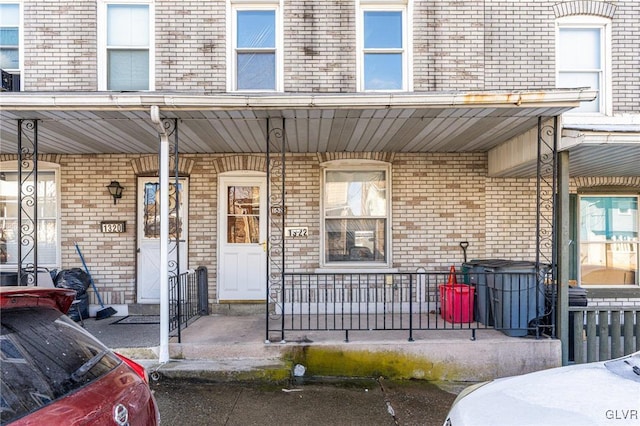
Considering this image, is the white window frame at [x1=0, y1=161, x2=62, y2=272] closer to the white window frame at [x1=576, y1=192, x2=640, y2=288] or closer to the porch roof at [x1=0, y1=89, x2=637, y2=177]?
the porch roof at [x1=0, y1=89, x2=637, y2=177]

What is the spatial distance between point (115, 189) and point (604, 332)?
7329 millimetres

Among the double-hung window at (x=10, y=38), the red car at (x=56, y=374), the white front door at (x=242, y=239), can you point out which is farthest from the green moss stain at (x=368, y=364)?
the double-hung window at (x=10, y=38)

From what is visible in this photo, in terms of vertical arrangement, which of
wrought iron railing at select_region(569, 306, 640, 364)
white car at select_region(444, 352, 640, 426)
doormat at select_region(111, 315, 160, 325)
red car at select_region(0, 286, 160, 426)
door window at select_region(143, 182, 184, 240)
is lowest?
doormat at select_region(111, 315, 160, 325)

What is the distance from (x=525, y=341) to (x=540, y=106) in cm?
277

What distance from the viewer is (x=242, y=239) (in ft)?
21.7

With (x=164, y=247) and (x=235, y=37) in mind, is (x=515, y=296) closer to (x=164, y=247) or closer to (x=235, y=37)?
(x=164, y=247)

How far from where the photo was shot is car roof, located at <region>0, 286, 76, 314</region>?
1.72 metres

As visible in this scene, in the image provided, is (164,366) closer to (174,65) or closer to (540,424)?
(540,424)

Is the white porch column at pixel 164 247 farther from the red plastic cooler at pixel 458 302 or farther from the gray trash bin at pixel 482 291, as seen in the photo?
the gray trash bin at pixel 482 291

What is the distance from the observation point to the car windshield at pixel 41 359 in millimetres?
1431

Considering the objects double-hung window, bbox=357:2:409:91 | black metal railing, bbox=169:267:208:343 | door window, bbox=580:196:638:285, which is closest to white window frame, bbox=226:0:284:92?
double-hung window, bbox=357:2:409:91

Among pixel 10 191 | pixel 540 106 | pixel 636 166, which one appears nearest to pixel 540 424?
pixel 540 106

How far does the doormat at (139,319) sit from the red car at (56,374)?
4196 mm

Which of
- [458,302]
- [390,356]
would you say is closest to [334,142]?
[458,302]
